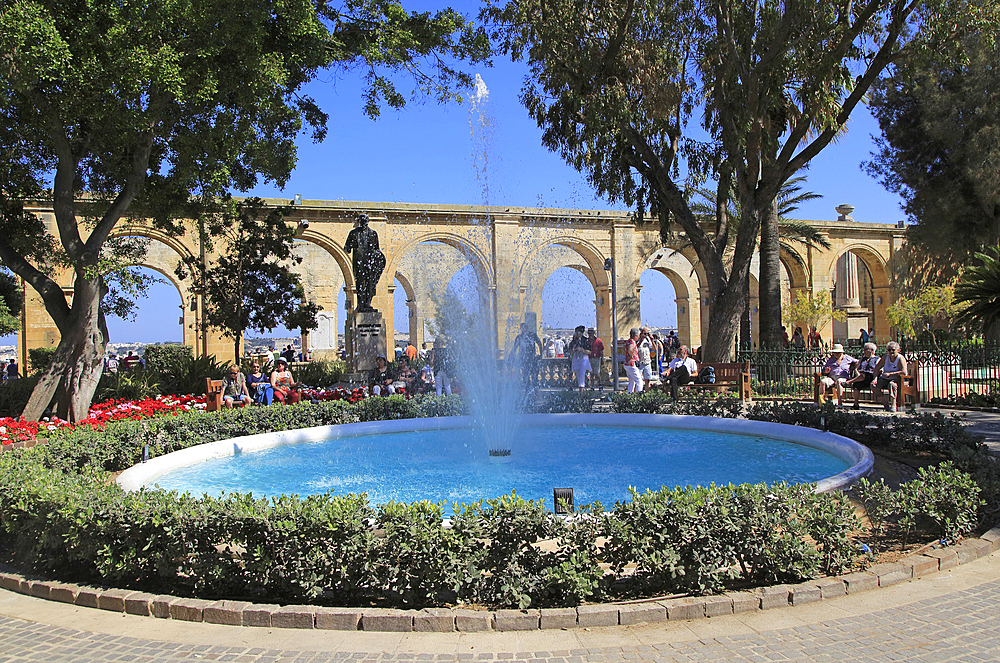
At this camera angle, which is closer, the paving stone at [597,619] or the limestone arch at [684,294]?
the paving stone at [597,619]

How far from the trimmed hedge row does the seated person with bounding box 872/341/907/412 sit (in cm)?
734

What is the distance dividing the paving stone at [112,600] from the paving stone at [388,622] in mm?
1280

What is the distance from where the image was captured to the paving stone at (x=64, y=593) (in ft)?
11.3

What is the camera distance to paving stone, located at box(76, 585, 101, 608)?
3.38m

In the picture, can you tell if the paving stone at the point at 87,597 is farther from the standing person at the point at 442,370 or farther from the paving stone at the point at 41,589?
the standing person at the point at 442,370

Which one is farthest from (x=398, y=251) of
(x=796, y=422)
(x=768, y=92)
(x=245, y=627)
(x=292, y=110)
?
(x=245, y=627)

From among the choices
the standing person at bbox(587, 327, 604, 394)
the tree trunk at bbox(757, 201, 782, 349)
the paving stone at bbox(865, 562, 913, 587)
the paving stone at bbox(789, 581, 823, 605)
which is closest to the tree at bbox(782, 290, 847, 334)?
the tree trunk at bbox(757, 201, 782, 349)

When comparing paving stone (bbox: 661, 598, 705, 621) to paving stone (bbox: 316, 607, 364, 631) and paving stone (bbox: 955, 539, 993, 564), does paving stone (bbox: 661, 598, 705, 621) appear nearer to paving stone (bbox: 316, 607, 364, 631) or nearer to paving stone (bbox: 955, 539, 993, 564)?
paving stone (bbox: 316, 607, 364, 631)

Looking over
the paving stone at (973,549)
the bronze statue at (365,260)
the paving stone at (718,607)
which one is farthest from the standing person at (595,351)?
the paving stone at (718,607)

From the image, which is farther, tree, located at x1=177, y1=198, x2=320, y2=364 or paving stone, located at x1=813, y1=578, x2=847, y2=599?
tree, located at x1=177, y1=198, x2=320, y2=364

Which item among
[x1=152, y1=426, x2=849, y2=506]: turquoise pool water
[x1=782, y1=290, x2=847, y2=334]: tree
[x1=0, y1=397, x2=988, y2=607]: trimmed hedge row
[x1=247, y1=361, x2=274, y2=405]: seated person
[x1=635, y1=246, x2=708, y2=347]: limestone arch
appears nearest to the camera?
[x1=0, y1=397, x2=988, y2=607]: trimmed hedge row

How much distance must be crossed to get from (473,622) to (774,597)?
142cm

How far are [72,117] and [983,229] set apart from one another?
76.1ft

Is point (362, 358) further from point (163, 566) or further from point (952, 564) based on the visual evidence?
point (952, 564)
